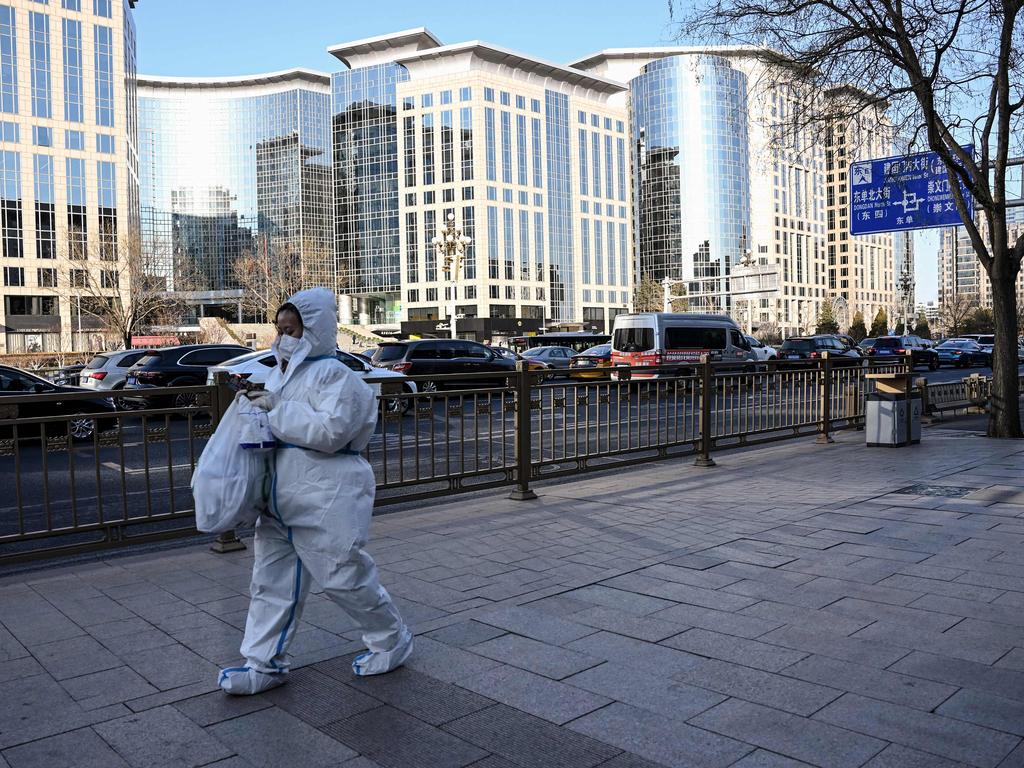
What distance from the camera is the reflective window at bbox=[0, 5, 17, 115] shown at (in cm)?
7094

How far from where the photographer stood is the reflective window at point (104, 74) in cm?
7550

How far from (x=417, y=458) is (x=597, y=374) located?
2.74 m

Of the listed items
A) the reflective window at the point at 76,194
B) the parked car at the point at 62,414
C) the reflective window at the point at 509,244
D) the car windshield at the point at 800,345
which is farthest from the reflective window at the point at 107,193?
the parked car at the point at 62,414

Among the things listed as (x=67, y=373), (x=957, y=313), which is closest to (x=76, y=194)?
(x=67, y=373)

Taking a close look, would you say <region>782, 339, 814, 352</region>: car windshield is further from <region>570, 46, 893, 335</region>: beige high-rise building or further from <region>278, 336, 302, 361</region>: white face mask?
<region>570, 46, 893, 335</region>: beige high-rise building

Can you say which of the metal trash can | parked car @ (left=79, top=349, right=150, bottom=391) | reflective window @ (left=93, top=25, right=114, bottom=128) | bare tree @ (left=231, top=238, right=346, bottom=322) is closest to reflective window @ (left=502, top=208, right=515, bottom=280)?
bare tree @ (left=231, top=238, right=346, bottom=322)

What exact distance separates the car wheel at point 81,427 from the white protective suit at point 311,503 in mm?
2888

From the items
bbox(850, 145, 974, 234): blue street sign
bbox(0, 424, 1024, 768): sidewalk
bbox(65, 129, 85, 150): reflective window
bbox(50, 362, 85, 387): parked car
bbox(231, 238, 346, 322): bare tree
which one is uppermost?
bbox(65, 129, 85, 150): reflective window

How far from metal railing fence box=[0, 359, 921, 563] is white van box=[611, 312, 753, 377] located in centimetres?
1199

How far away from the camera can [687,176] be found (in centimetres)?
11869

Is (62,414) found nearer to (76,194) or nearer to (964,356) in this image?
(964,356)

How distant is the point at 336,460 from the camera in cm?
363

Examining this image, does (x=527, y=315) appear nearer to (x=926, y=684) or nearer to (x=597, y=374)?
(x=597, y=374)

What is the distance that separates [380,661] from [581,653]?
0.96m
